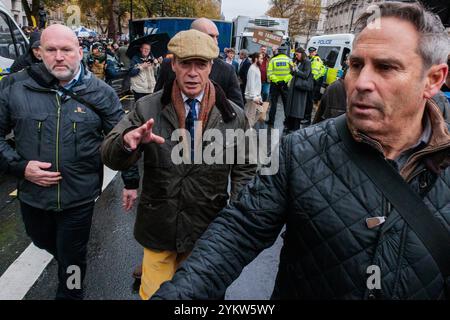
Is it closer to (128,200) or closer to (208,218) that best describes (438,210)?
(208,218)

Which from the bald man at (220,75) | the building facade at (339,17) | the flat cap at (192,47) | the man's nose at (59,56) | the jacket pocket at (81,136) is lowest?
the jacket pocket at (81,136)

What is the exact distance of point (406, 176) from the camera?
1.32 metres

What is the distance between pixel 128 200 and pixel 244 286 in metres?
1.44

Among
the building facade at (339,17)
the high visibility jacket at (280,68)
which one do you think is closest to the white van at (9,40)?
the high visibility jacket at (280,68)

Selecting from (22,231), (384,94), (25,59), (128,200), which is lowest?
Answer: (22,231)

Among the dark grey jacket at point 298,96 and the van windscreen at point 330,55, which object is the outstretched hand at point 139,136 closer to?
the dark grey jacket at point 298,96

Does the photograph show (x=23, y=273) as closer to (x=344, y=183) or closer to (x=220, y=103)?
(x=220, y=103)

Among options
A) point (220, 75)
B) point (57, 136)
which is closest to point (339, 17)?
point (220, 75)

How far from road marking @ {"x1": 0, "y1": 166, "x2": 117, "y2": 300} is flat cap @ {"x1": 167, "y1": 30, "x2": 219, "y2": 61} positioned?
237 cm

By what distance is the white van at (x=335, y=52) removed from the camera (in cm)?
1484

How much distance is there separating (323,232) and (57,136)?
6.54 feet

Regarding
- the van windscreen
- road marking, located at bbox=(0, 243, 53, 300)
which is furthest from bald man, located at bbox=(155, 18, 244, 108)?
the van windscreen

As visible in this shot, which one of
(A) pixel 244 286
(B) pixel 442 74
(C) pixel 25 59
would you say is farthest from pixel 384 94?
(C) pixel 25 59

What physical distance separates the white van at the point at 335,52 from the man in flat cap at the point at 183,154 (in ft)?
42.3
